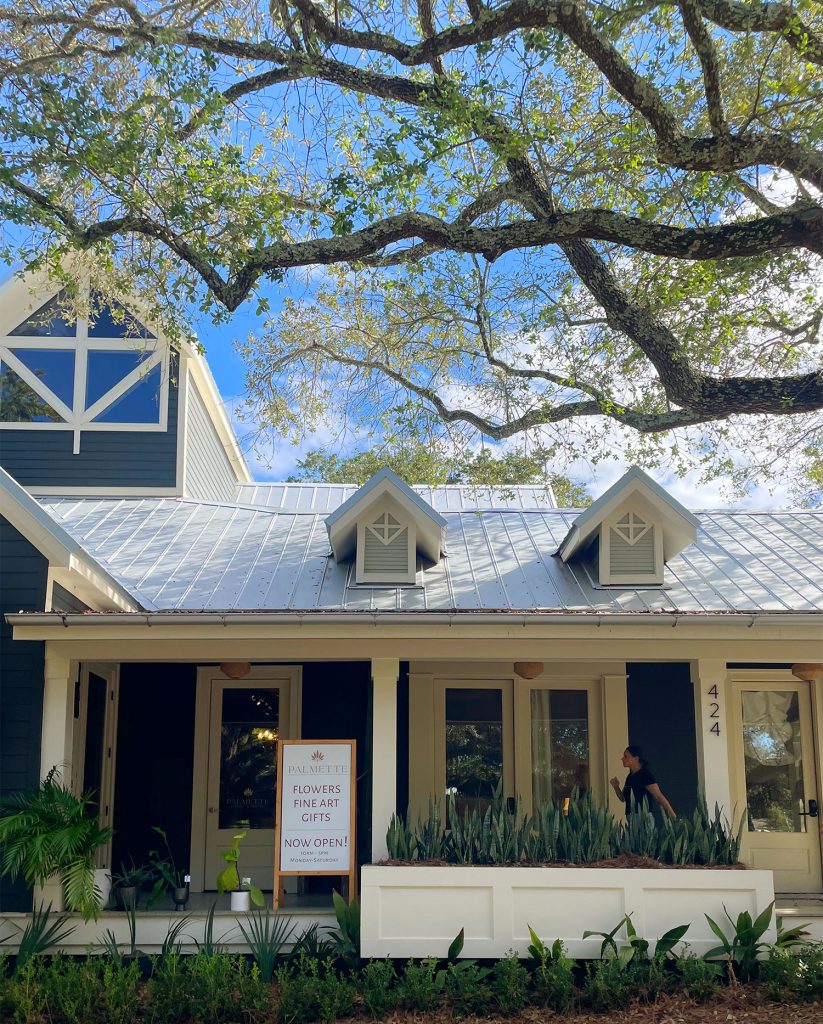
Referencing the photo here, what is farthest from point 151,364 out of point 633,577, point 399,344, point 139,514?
point 633,577

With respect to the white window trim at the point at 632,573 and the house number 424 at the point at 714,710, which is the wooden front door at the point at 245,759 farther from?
the house number 424 at the point at 714,710

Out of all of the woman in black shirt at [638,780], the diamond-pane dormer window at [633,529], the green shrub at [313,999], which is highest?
the diamond-pane dormer window at [633,529]

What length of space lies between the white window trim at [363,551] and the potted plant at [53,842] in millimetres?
3387

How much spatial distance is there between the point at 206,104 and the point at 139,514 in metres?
5.82

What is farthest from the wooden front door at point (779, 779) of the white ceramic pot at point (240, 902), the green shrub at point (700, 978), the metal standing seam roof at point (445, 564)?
the white ceramic pot at point (240, 902)

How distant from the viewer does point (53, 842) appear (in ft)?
26.4

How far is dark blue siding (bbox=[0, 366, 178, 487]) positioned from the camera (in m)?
13.8

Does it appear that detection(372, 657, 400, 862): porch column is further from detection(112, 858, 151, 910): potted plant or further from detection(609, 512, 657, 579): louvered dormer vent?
detection(609, 512, 657, 579): louvered dormer vent

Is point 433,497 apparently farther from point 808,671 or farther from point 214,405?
point 808,671

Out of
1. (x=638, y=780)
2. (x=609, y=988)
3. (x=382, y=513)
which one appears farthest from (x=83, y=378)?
(x=609, y=988)

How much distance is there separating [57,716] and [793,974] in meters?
6.16

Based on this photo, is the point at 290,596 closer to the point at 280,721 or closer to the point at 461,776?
the point at 280,721

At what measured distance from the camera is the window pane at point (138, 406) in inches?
551

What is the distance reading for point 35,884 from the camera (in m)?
8.45
